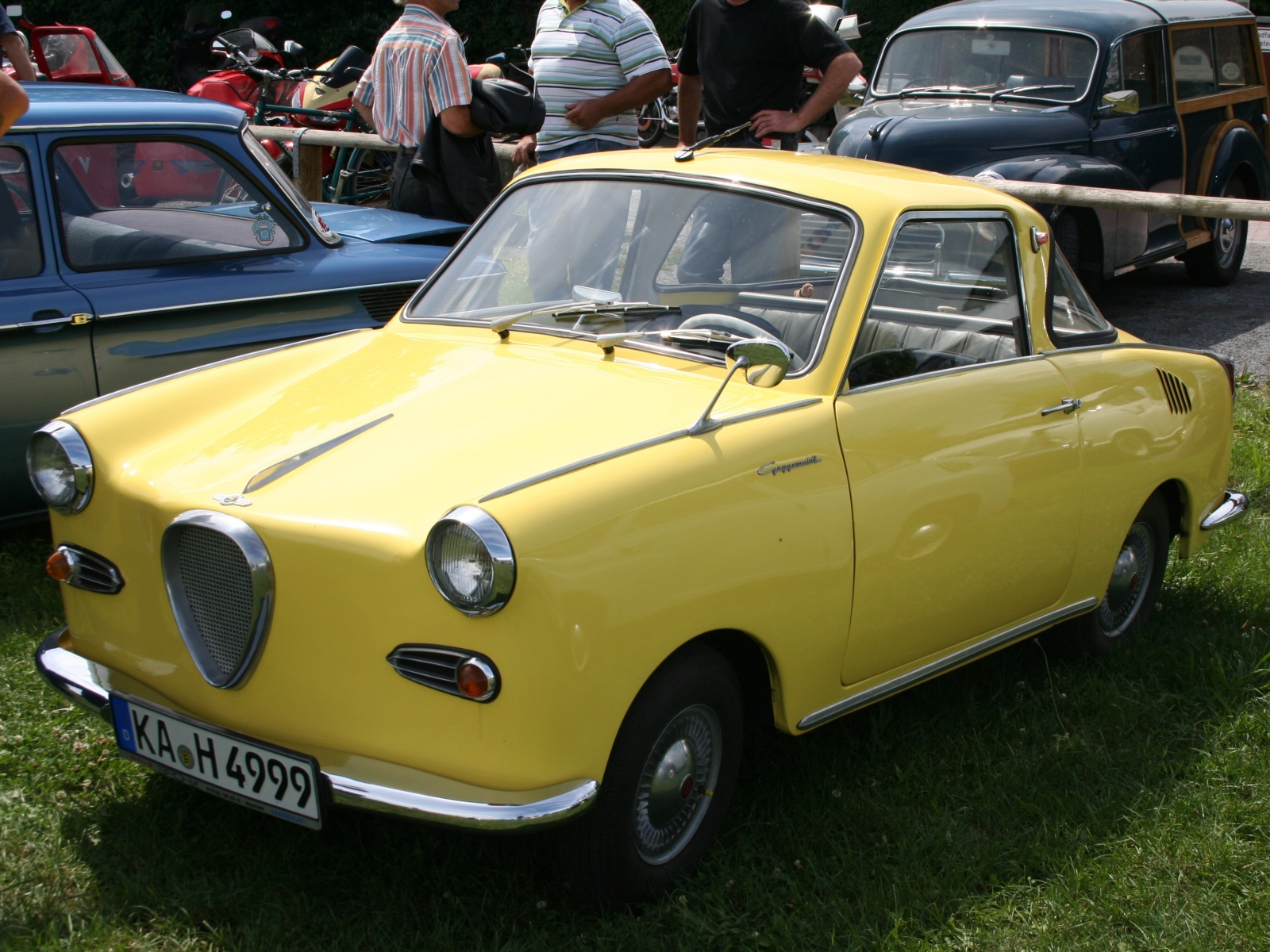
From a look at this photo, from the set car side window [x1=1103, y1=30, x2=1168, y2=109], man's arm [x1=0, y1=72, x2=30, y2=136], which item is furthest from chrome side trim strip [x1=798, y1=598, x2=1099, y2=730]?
car side window [x1=1103, y1=30, x2=1168, y2=109]

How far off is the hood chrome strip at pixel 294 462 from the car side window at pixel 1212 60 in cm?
744

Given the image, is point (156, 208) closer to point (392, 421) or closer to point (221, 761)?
point (392, 421)

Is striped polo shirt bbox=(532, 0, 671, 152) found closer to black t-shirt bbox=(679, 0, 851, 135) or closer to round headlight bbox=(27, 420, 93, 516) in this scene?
black t-shirt bbox=(679, 0, 851, 135)

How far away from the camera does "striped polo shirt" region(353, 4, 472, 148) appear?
6.12 m

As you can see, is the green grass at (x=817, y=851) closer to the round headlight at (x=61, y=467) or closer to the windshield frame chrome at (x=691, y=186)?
the round headlight at (x=61, y=467)

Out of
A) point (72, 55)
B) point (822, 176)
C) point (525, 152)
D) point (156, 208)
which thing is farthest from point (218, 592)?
point (72, 55)

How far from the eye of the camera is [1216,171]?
8.74 m

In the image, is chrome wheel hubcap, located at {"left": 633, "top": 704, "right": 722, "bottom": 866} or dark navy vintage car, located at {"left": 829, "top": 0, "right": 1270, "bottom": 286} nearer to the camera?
chrome wheel hubcap, located at {"left": 633, "top": 704, "right": 722, "bottom": 866}

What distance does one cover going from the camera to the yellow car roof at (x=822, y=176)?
3.43m

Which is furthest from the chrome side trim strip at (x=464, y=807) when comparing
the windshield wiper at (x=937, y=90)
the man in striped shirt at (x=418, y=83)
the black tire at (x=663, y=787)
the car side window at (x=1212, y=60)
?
the car side window at (x=1212, y=60)

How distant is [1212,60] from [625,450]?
26.4 ft

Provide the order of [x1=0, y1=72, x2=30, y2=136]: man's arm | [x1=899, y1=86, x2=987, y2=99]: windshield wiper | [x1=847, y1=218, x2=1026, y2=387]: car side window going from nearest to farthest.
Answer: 1. [x1=847, y1=218, x2=1026, y2=387]: car side window
2. [x1=0, y1=72, x2=30, y2=136]: man's arm
3. [x1=899, y1=86, x2=987, y2=99]: windshield wiper

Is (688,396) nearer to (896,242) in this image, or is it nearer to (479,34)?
(896,242)

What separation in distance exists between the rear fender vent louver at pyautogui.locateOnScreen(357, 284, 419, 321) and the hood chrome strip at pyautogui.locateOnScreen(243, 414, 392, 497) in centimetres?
235
